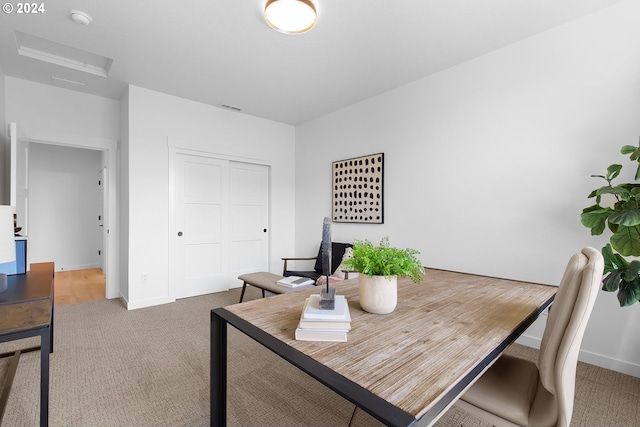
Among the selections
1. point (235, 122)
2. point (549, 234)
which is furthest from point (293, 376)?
point (235, 122)

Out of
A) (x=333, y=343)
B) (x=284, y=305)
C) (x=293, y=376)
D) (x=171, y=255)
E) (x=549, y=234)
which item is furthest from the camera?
(x=171, y=255)

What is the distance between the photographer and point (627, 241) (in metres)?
1.71

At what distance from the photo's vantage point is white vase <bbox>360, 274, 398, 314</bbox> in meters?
1.13

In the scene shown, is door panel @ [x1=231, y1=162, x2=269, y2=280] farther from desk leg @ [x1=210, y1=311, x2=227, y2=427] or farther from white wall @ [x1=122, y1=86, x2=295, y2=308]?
desk leg @ [x1=210, y1=311, x2=227, y2=427]

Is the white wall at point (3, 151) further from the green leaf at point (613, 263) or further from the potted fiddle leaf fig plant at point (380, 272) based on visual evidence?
the green leaf at point (613, 263)

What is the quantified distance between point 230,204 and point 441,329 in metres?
3.83

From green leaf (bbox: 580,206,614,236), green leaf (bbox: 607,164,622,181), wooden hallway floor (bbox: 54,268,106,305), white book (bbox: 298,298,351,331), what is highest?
green leaf (bbox: 607,164,622,181)

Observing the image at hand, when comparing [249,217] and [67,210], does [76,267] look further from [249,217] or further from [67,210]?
[249,217]

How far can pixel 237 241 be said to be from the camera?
4469mm

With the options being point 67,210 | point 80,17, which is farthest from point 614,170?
point 67,210

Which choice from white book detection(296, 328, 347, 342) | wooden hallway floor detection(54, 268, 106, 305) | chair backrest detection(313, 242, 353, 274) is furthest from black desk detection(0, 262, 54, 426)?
chair backrest detection(313, 242, 353, 274)

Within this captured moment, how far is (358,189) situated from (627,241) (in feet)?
8.37

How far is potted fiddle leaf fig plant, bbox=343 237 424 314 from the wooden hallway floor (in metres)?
4.15

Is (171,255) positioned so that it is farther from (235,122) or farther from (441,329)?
(441,329)
